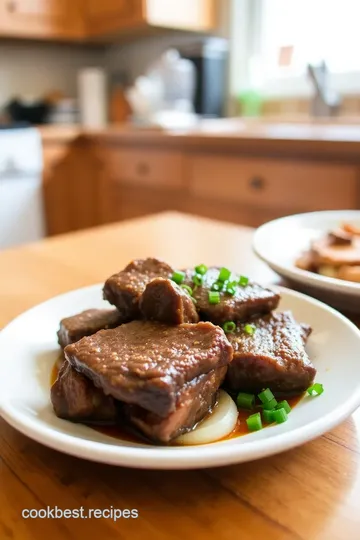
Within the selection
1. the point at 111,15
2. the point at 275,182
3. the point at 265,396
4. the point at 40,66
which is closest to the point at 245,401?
the point at 265,396

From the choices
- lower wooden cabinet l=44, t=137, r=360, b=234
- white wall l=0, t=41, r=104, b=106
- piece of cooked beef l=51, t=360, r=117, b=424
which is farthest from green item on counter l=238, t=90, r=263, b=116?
piece of cooked beef l=51, t=360, r=117, b=424

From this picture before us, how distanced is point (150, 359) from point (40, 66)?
368 centimetres

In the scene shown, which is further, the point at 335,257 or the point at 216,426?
the point at 335,257

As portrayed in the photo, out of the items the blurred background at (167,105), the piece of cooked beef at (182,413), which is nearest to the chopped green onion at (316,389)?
the piece of cooked beef at (182,413)

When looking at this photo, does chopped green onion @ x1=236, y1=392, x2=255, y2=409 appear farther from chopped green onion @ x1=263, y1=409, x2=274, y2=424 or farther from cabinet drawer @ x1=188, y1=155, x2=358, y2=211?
cabinet drawer @ x1=188, y1=155, x2=358, y2=211

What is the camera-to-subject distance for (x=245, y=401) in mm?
547

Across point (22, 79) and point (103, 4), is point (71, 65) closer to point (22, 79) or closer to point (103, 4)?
point (22, 79)

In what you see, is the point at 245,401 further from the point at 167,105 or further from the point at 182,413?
the point at 167,105

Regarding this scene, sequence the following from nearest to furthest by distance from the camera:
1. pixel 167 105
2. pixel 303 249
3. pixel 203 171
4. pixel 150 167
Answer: pixel 303 249 → pixel 203 171 → pixel 150 167 → pixel 167 105

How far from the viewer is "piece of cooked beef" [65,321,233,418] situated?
1.50 ft

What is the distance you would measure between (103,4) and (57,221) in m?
1.37

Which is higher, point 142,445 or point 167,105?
point 167,105

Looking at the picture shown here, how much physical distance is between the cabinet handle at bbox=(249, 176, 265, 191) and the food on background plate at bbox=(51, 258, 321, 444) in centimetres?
155

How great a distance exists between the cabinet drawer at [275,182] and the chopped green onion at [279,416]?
1465 millimetres
